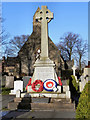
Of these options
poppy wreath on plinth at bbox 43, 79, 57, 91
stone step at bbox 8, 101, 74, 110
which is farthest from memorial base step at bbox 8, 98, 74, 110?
poppy wreath on plinth at bbox 43, 79, 57, 91

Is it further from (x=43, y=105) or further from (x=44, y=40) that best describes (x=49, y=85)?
(x=44, y=40)

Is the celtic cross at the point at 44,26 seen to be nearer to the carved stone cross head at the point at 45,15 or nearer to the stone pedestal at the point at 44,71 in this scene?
the carved stone cross head at the point at 45,15

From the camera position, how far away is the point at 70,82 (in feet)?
55.4

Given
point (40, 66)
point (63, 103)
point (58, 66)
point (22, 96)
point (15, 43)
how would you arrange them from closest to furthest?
point (63, 103)
point (22, 96)
point (40, 66)
point (58, 66)
point (15, 43)

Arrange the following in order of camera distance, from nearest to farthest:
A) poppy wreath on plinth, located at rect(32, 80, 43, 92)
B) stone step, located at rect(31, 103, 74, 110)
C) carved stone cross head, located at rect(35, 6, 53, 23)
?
stone step, located at rect(31, 103, 74, 110) < poppy wreath on plinth, located at rect(32, 80, 43, 92) < carved stone cross head, located at rect(35, 6, 53, 23)

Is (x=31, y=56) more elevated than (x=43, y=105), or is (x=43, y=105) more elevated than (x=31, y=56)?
(x=31, y=56)

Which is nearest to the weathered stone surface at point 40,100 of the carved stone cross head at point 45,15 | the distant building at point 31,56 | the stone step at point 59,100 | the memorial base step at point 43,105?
the memorial base step at point 43,105

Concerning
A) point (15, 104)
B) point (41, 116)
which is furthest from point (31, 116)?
point (15, 104)

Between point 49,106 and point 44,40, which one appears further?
point 44,40

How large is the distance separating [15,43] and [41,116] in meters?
33.1

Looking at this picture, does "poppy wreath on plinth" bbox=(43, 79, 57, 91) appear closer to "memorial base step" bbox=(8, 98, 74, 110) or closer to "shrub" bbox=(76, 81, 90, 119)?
"memorial base step" bbox=(8, 98, 74, 110)

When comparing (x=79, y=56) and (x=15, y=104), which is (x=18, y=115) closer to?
(x=15, y=104)

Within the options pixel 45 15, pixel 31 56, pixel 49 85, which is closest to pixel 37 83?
pixel 49 85

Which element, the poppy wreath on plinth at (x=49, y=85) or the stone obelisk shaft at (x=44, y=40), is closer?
the poppy wreath on plinth at (x=49, y=85)
